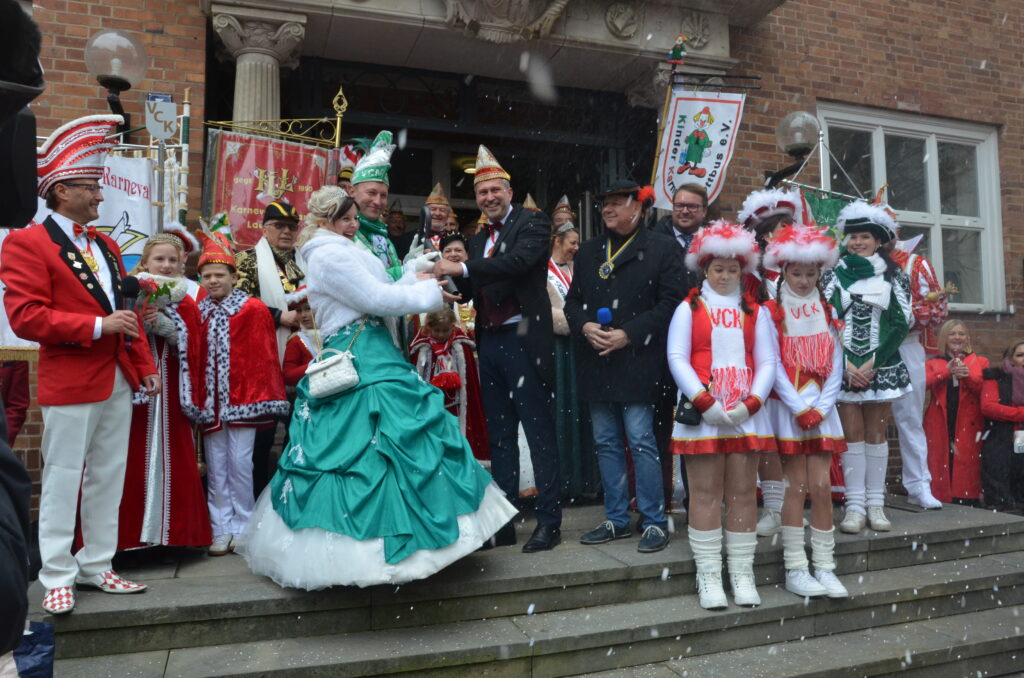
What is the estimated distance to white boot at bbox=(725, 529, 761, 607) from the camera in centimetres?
382

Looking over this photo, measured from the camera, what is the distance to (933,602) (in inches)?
170

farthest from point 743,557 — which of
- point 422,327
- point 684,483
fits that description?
point 422,327

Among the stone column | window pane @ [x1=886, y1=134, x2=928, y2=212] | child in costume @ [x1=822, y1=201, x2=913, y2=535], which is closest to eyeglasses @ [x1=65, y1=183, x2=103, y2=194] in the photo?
the stone column

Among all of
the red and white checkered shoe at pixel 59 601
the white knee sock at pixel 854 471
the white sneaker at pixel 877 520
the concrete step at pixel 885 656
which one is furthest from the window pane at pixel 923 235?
the red and white checkered shoe at pixel 59 601

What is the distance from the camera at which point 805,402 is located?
409 centimetres

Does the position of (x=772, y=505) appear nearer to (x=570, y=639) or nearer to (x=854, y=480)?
(x=854, y=480)

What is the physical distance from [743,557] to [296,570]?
215 cm

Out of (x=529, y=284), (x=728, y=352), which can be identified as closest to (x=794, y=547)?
(x=728, y=352)

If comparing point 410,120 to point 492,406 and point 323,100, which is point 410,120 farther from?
point 492,406

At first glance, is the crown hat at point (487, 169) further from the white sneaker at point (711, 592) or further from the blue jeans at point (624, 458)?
the white sneaker at point (711, 592)

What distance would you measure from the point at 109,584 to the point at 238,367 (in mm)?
1334

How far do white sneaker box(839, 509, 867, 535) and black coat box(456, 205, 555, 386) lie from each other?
2.15 m

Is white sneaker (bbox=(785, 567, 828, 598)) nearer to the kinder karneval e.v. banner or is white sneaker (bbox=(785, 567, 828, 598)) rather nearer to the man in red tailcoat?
the man in red tailcoat

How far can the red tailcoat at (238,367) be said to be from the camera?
4352 mm
